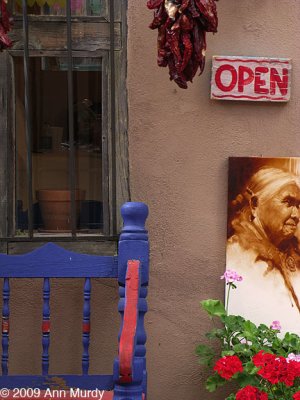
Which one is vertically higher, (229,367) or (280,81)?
(280,81)

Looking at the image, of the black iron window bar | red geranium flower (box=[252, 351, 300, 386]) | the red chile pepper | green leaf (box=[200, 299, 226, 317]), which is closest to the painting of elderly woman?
green leaf (box=[200, 299, 226, 317])

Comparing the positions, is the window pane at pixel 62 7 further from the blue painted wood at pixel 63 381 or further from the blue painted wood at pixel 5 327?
the blue painted wood at pixel 63 381

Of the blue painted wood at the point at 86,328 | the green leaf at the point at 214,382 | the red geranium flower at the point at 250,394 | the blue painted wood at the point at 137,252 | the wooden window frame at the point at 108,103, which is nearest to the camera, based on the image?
the blue painted wood at the point at 137,252

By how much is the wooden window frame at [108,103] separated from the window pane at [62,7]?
0.03m

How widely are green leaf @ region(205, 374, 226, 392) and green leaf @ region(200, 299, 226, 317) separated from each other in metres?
0.29

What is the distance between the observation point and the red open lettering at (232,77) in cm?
369

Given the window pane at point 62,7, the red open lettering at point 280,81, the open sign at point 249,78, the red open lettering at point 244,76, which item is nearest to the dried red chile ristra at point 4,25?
the window pane at point 62,7

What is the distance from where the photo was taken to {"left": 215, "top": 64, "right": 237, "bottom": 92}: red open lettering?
3.69 metres

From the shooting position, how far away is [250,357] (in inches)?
138

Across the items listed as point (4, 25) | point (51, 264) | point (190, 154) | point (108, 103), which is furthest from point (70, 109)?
point (51, 264)

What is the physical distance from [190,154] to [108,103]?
465mm

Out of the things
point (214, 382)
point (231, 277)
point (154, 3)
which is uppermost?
point (154, 3)

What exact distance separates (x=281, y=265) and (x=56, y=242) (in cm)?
109

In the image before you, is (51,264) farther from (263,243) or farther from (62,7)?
(62,7)
